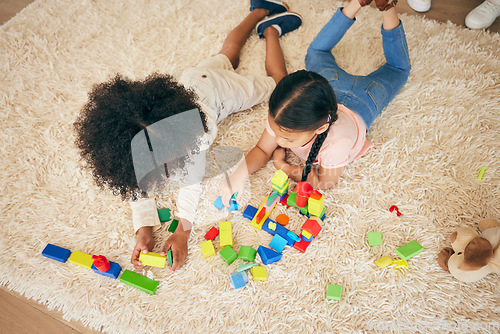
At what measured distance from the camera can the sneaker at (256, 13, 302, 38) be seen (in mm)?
1408

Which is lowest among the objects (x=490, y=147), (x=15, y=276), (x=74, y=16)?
(x=490, y=147)

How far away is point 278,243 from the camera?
38.4 inches

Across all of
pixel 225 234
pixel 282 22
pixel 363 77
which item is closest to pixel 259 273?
pixel 225 234

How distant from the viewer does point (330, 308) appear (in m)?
0.89

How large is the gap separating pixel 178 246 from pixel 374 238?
0.55m

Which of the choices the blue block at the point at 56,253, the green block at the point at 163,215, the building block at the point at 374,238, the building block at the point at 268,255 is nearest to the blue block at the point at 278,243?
the building block at the point at 268,255

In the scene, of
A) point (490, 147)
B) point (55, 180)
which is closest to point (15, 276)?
point (55, 180)

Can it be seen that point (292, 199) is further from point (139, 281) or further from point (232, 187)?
point (139, 281)

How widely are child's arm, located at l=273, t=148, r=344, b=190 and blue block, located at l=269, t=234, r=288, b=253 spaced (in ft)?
0.66

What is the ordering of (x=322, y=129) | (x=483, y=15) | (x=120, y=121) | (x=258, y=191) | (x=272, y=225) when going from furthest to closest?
(x=483, y=15) → (x=258, y=191) → (x=272, y=225) → (x=322, y=129) → (x=120, y=121)

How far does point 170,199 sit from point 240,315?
417 mm

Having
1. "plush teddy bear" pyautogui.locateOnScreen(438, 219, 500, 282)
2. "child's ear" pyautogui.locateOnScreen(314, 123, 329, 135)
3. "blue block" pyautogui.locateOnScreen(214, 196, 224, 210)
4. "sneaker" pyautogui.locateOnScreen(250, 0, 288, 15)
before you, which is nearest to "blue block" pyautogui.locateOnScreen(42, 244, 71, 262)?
"blue block" pyautogui.locateOnScreen(214, 196, 224, 210)

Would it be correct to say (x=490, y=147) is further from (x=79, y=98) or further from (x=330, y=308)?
(x=79, y=98)

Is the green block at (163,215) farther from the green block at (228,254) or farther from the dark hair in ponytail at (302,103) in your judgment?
the dark hair in ponytail at (302,103)
